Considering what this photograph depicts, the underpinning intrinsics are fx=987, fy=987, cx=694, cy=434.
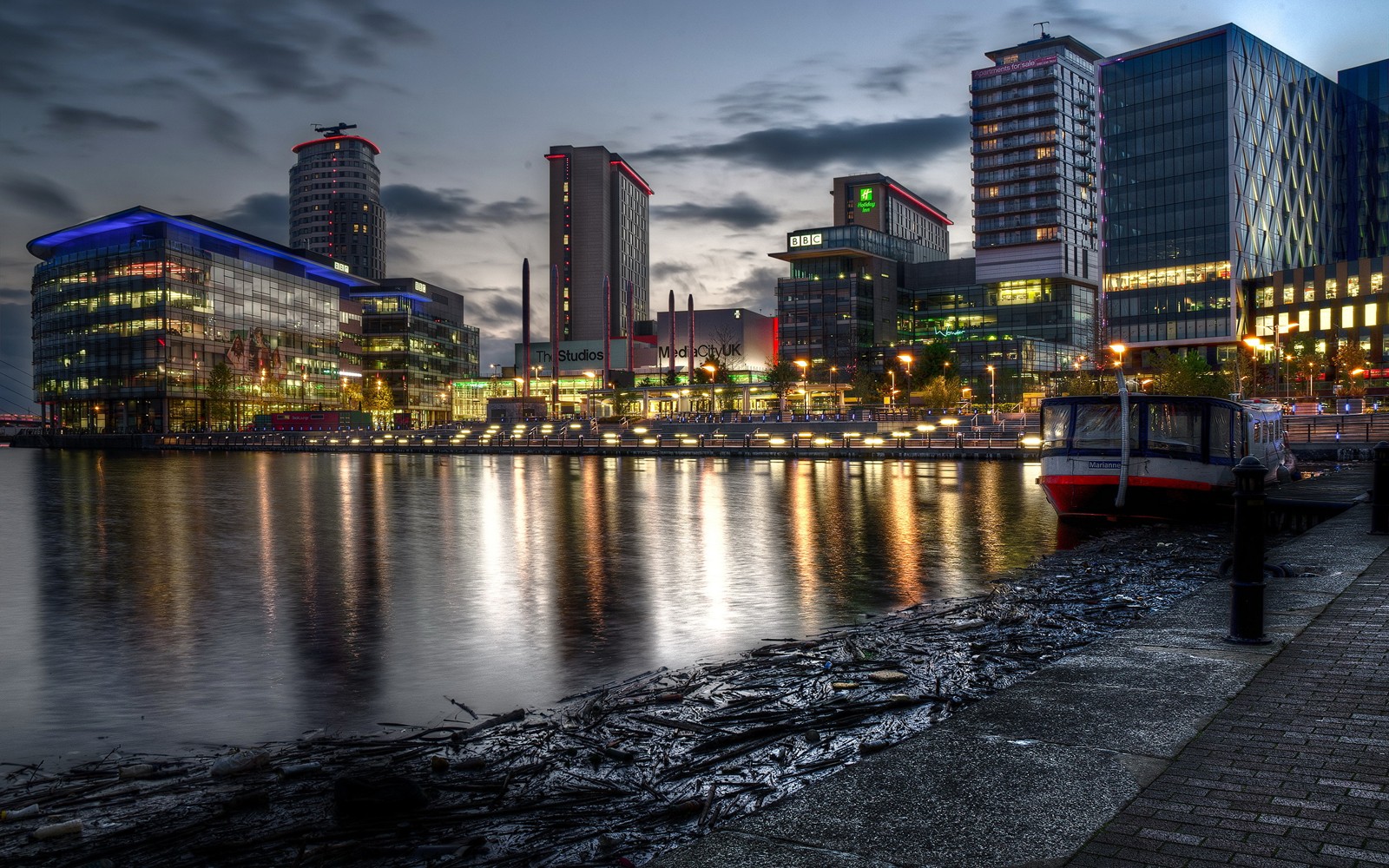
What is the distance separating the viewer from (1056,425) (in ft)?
84.3

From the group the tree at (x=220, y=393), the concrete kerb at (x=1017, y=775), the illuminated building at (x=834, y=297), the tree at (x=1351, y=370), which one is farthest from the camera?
the illuminated building at (x=834, y=297)

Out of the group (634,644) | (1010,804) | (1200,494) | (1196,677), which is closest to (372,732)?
(634,644)

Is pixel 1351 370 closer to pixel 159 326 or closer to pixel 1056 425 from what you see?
pixel 1056 425

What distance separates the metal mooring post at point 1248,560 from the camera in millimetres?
7734

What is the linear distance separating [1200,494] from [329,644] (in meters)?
20.9

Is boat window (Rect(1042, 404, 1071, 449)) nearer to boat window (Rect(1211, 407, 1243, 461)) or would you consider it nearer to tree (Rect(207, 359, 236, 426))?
boat window (Rect(1211, 407, 1243, 461))

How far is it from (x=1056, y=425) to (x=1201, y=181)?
393 ft

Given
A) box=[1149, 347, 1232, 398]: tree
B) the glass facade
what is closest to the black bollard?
box=[1149, 347, 1232, 398]: tree

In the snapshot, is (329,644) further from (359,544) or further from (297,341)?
(297,341)

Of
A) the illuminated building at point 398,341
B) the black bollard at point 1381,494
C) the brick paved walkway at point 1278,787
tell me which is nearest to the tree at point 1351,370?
the black bollard at point 1381,494

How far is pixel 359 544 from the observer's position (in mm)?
21375

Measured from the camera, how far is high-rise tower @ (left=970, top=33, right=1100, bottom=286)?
179 m

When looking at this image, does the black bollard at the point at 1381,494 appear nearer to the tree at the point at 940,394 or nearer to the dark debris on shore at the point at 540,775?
the dark debris on shore at the point at 540,775

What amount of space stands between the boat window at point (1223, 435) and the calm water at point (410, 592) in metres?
4.34
